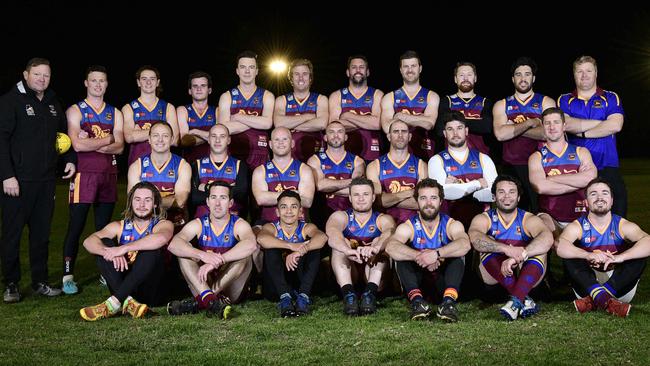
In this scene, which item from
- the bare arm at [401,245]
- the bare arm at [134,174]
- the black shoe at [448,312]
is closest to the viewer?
the black shoe at [448,312]

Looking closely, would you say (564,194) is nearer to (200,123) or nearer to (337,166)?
(337,166)

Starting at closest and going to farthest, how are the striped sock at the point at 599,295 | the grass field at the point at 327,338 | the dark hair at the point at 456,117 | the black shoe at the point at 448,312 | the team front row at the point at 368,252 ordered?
the grass field at the point at 327,338 → the black shoe at the point at 448,312 → the striped sock at the point at 599,295 → the team front row at the point at 368,252 → the dark hair at the point at 456,117

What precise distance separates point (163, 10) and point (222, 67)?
10.2 feet

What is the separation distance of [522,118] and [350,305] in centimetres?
244

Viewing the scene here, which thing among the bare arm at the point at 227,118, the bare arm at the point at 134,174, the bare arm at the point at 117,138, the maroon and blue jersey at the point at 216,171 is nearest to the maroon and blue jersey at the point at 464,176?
the maroon and blue jersey at the point at 216,171

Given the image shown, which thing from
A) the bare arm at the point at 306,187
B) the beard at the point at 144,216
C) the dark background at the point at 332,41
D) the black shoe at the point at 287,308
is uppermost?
the dark background at the point at 332,41

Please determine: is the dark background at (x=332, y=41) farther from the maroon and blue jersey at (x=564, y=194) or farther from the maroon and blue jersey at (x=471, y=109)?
the maroon and blue jersey at (x=564, y=194)

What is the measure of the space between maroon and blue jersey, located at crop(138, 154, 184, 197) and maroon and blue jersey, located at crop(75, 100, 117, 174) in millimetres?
512

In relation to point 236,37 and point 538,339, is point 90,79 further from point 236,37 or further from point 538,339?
point 236,37

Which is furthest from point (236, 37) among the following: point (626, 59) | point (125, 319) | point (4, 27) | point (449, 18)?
point (125, 319)

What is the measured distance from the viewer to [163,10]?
89.5ft

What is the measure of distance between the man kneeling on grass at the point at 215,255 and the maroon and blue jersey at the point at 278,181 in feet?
1.92

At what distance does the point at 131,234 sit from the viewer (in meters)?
5.43

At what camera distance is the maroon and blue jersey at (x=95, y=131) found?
635 centimetres
